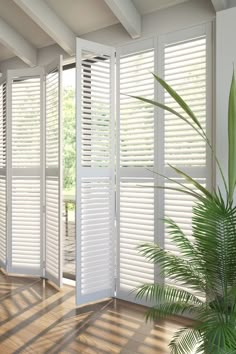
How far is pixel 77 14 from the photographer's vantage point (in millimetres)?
3131

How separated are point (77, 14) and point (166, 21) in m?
0.85

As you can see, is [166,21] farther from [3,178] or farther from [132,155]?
[3,178]

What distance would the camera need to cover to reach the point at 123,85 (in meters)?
3.13

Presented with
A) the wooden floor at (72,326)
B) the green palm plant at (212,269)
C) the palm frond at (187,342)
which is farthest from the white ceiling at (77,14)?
the wooden floor at (72,326)

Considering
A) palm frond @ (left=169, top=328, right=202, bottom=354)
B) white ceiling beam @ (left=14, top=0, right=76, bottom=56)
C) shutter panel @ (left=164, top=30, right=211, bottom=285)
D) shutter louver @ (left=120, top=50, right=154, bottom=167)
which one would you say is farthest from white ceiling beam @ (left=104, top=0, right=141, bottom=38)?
palm frond @ (left=169, top=328, right=202, bottom=354)

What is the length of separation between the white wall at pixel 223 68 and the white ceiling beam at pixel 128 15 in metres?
0.74

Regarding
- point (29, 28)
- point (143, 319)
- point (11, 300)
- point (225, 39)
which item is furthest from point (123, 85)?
point (11, 300)

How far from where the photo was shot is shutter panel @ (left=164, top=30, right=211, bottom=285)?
2678mm

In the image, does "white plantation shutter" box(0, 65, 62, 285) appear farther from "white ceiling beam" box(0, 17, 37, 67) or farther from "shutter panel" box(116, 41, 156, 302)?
"shutter panel" box(116, 41, 156, 302)

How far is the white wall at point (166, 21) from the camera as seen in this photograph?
8.79ft

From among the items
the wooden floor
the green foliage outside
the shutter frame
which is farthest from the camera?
the green foliage outside

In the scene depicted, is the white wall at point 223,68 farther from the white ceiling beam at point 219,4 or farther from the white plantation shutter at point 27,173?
the white plantation shutter at point 27,173

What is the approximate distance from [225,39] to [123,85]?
1016 millimetres

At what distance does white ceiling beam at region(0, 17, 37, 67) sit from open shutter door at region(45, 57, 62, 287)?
1.12 ft
